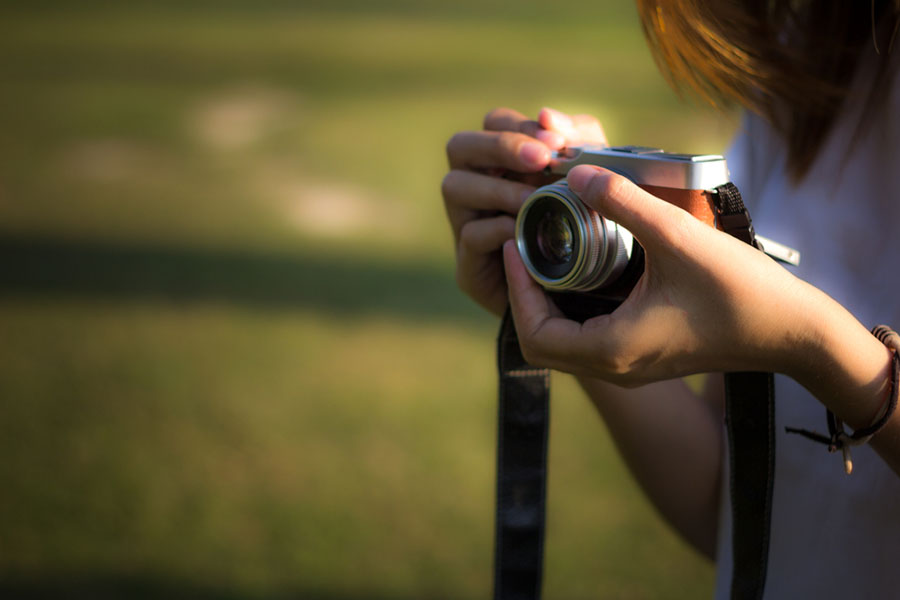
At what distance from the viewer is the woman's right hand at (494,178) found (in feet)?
2.61

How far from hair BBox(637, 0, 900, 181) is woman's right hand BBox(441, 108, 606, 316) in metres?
0.12

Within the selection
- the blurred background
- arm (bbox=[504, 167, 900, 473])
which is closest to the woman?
arm (bbox=[504, 167, 900, 473])

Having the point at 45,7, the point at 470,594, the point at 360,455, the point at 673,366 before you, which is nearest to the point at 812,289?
the point at 673,366

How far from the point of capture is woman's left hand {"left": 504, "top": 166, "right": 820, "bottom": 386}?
565 mm

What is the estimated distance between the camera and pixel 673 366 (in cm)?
62

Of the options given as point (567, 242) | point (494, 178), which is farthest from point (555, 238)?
point (494, 178)

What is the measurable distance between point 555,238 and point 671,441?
0.85 ft

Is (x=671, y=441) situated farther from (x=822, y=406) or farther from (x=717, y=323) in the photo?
(x=717, y=323)

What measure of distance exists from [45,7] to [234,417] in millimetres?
6213

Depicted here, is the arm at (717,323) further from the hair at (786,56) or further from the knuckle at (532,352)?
the hair at (786,56)

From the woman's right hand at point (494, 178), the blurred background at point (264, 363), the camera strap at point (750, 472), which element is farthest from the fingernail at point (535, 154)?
the blurred background at point (264, 363)

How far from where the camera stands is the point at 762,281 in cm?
56

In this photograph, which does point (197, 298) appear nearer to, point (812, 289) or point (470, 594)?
point (470, 594)

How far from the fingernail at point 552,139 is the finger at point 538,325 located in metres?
0.13
